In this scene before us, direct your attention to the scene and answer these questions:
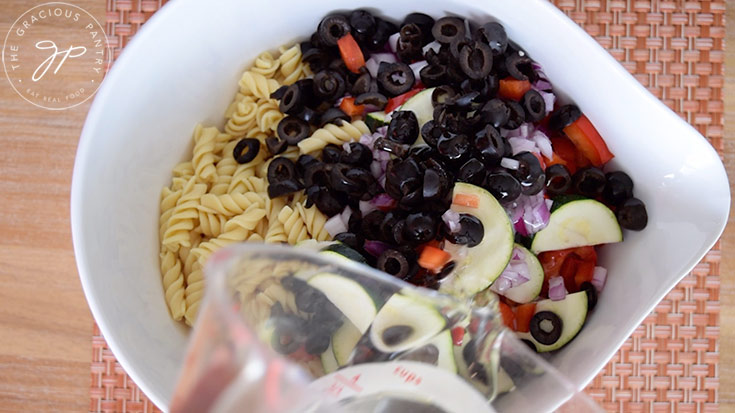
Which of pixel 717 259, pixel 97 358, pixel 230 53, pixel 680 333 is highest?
pixel 230 53

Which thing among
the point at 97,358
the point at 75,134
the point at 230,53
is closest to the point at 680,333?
the point at 230,53

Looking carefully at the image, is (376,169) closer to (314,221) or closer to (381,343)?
(314,221)

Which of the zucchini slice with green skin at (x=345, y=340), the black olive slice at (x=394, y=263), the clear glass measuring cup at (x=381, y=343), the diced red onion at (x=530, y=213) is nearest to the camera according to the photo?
the clear glass measuring cup at (x=381, y=343)

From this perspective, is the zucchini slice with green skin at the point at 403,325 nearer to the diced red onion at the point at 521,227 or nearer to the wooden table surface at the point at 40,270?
the diced red onion at the point at 521,227

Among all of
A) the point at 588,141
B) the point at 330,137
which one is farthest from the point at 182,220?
the point at 588,141

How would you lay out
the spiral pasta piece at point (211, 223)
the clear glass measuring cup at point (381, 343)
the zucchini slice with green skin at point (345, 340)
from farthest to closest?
the spiral pasta piece at point (211, 223), the zucchini slice with green skin at point (345, 340), the clear glass measuring cup at point (381, 343)

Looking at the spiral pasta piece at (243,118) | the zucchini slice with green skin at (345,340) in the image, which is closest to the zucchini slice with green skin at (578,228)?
the zucchini slice with green skin at (345,340)

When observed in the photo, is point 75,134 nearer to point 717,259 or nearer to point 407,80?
point 407,80

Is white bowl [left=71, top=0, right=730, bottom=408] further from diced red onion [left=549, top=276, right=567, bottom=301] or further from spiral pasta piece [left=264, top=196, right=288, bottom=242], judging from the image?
spiral pasta piece [left=264, top=196, right=288, bottom=242]
